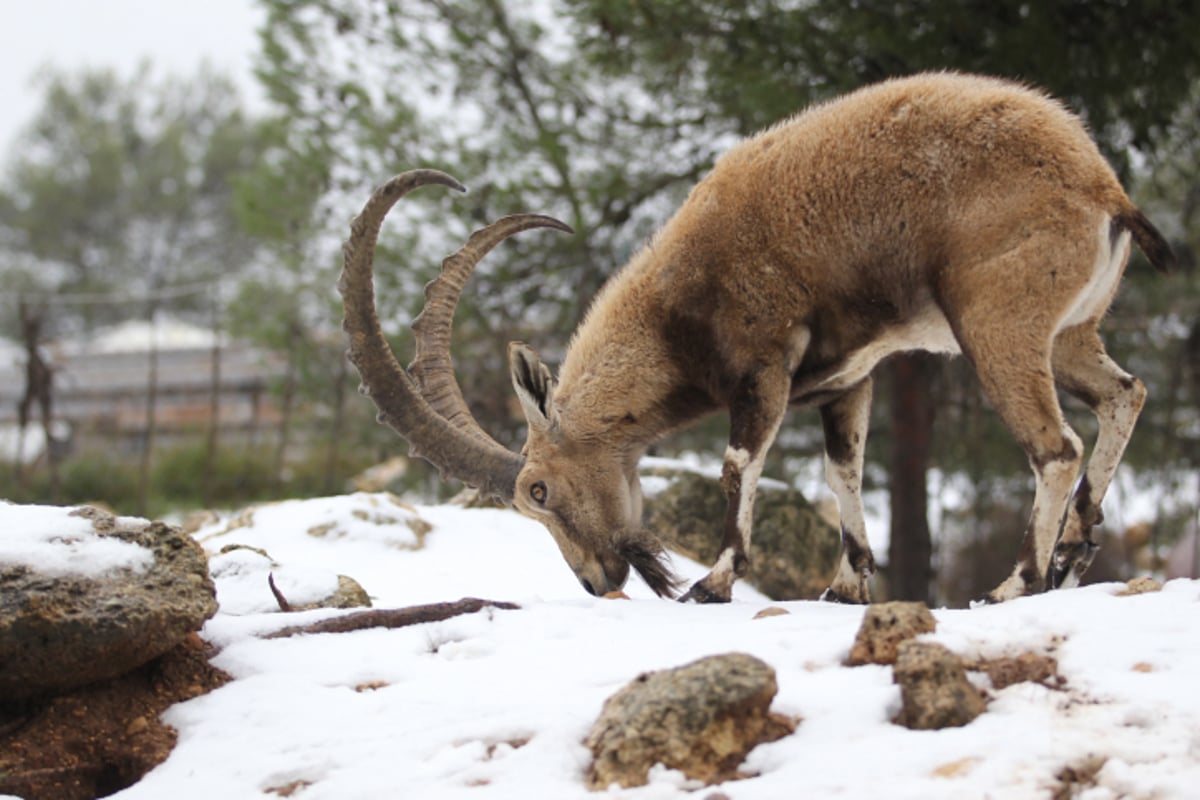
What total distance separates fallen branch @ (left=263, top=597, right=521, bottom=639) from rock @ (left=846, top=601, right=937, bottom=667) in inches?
58.1

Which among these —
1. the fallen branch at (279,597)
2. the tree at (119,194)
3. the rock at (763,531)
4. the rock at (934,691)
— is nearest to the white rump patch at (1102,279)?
the rock at (934,691)

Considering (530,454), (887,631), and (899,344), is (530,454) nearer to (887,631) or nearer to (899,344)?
(899,344)

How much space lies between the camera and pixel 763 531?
8.07 m

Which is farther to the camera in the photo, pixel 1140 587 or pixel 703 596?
pixel 703 596

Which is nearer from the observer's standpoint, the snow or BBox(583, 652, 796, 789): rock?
BBox(583, 652, 796, 789): rock

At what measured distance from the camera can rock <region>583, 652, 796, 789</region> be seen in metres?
2.91

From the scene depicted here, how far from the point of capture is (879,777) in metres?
2.75

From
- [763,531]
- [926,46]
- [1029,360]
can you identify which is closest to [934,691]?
[1029,360]

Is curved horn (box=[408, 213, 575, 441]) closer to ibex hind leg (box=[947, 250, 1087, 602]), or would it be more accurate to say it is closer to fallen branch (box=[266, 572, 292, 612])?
fallen branch (box=[266, 572, 292, 612])

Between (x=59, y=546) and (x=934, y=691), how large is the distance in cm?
271

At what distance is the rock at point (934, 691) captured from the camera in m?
2.97

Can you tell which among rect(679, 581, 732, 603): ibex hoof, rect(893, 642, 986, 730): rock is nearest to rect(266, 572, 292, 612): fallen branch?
rect(679, 581, 732, 603): ibex hoof

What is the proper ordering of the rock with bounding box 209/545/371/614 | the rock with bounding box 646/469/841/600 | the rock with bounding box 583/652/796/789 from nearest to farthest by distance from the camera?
the rock with bounding box 583/652/796/789 < the rock with bounding box 209/545/371/614 < the rock with bounding box 646/469/841/600

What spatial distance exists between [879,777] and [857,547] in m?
2.92
